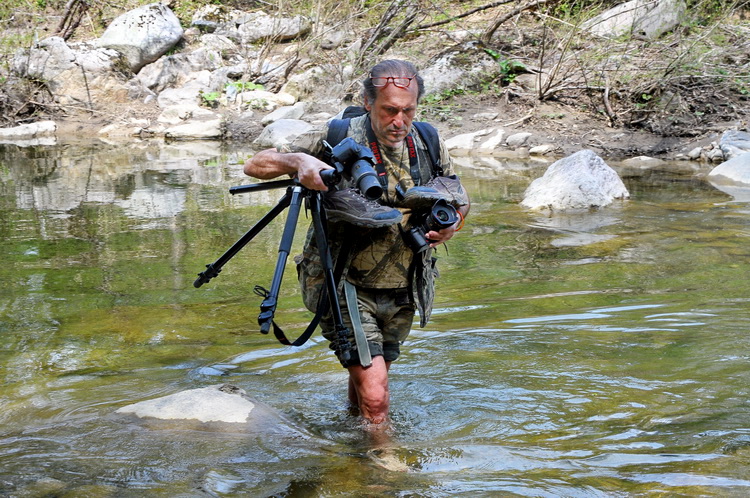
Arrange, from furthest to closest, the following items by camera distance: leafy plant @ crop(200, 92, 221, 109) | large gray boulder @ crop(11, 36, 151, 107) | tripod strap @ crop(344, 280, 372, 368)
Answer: large gray boulder @ crop(11, 36, 151, 107)
leafy plant @ crop(200, 92, 221, 109)
tripod strap @ crop(344, 280, 372, 368)

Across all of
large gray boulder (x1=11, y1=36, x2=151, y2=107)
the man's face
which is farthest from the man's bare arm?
large gray boulder (x1=11, y1=36, x2=151, y2=107)

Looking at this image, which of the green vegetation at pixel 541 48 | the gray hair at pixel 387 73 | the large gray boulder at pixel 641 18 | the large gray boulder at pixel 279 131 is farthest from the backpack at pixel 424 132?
the large gray boulder at pixel 641 18

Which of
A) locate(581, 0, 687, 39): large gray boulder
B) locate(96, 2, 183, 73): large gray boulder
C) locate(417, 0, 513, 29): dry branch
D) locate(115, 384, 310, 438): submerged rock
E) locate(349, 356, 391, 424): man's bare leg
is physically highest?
locate(96, 2, 183, 73): large gray boulder

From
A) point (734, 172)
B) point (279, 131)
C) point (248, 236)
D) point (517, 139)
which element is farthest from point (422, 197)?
point (279, 131)

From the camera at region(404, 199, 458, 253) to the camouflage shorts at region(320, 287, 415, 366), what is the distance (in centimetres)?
29

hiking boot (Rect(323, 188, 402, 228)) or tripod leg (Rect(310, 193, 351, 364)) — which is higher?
hiking boot (Rect(323, 188, 402, 228))

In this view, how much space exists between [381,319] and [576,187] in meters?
6.91

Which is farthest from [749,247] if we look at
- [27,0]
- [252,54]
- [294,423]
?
[27,0]

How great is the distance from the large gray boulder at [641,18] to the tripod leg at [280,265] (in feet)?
44.7

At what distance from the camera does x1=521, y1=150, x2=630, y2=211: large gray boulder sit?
10.1 meters

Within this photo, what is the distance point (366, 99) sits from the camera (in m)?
3.64

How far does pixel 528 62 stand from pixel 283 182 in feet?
49.3

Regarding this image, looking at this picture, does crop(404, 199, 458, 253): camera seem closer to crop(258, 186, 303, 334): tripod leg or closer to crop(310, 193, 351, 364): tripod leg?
crop(310, 193, 351, 364): tripod leg

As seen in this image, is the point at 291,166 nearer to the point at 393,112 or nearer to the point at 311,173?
the point at 311,173
